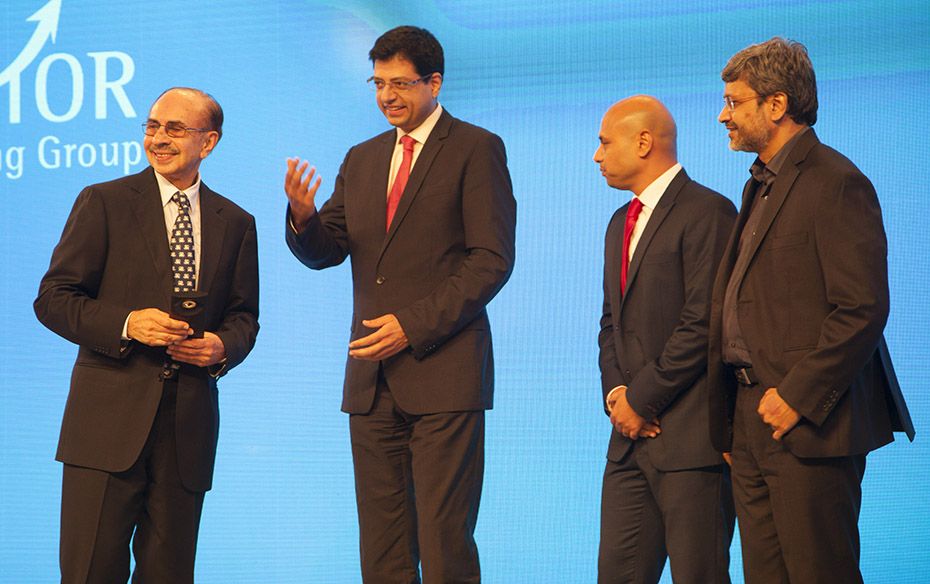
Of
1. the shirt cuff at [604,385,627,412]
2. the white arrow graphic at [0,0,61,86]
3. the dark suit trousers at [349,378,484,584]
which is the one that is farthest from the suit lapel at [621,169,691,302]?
the white arrow graphic at [0,0,61,86]

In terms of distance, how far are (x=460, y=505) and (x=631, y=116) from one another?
1197 millimetres

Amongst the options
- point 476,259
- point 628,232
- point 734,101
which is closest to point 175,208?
point 476,259

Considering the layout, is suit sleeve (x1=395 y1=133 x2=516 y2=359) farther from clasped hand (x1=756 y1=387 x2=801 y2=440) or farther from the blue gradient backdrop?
the blue gradient backdrop

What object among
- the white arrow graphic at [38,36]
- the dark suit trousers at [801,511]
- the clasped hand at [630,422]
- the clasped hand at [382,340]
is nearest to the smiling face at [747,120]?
the dark suit trousers at [801,511]

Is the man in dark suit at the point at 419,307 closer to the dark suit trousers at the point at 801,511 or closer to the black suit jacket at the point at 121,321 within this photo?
the black suit jacket at the point at 121,321

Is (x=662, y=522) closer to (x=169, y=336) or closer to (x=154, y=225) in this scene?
(x=169, y=336)

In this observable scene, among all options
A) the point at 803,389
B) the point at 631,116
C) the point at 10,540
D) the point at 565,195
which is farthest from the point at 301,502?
the point at 803,389

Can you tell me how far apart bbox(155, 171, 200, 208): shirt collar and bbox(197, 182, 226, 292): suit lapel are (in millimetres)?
23

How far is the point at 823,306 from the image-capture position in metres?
2.62

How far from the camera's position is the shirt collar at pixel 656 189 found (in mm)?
3143

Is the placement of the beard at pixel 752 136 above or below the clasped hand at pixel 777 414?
above

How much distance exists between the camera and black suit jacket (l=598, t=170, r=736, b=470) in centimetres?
295

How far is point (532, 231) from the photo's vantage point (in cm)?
447

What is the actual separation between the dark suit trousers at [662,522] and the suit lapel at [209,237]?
4.09 feet
